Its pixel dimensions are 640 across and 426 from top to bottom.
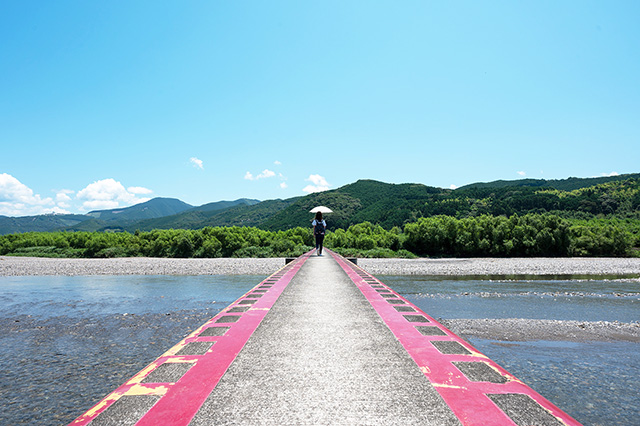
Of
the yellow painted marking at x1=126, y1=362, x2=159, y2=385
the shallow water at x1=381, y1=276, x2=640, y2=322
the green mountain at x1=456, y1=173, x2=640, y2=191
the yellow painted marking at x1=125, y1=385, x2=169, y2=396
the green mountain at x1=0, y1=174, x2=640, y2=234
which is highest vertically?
the green mountain at x1=456, y1=173, x2=640, y2=191

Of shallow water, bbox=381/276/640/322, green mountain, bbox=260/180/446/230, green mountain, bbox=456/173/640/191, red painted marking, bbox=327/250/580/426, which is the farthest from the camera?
green mountain, bbox=456/173/640/191

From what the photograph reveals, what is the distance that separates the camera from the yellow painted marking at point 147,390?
2627 millimetres

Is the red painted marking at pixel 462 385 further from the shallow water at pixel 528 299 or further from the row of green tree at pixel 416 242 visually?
the row of green tree at pixel 416 242

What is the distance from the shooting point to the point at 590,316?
8797 millimetres

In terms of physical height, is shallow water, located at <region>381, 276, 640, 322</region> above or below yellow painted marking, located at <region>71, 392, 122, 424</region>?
below

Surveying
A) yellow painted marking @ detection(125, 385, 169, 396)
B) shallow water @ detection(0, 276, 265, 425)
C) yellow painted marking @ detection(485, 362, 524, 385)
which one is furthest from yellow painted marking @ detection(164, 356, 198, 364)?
yellow painted marking @ detection(485, 362, 524, 385)

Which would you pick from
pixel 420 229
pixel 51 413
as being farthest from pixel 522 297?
pixel 420 229

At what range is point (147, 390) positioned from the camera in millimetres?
2670

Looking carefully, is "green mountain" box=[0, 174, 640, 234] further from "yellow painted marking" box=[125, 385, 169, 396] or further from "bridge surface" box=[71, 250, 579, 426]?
"yellow painted marking" box=[125, 385, 169, 396]

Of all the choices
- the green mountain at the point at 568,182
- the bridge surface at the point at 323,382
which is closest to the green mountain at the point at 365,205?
the green mountain at the point at 568,182

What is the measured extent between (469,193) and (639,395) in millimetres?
99603

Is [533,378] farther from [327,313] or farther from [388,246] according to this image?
[388,246]

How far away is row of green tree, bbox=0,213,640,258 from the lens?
32875mm

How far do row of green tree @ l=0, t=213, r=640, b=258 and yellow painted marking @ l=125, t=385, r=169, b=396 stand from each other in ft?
96.0
